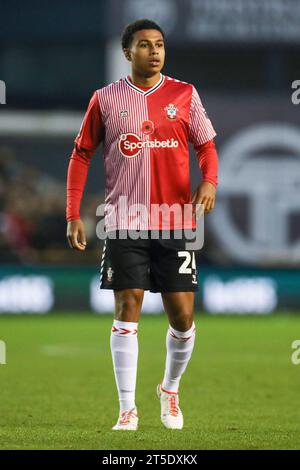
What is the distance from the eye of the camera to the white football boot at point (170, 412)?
7.12 m

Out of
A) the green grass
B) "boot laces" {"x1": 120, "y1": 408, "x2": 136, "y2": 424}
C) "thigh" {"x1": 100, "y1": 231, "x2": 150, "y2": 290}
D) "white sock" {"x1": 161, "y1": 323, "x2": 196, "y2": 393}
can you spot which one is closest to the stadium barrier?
the green grass

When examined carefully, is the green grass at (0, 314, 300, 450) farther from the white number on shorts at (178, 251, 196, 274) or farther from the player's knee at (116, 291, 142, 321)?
the white number on shorts at (178, 251, 196, 274)

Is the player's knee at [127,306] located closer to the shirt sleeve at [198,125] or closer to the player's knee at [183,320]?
the player's knee at [183,320]

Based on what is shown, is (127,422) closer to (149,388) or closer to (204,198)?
(204,198)

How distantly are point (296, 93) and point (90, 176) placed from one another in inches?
173

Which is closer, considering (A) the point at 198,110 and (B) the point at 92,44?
(A) the point at 198,110

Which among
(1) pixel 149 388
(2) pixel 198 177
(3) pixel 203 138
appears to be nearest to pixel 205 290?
(2) pixel 198 177

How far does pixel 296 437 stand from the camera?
264 inches

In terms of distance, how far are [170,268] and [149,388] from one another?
8.99 ft

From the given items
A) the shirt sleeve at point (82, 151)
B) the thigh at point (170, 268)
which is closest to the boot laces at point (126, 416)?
the thigh at point (170, 268)

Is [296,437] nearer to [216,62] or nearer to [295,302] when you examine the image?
[295,302]

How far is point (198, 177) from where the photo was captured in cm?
1856

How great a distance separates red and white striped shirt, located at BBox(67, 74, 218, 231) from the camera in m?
7.06
